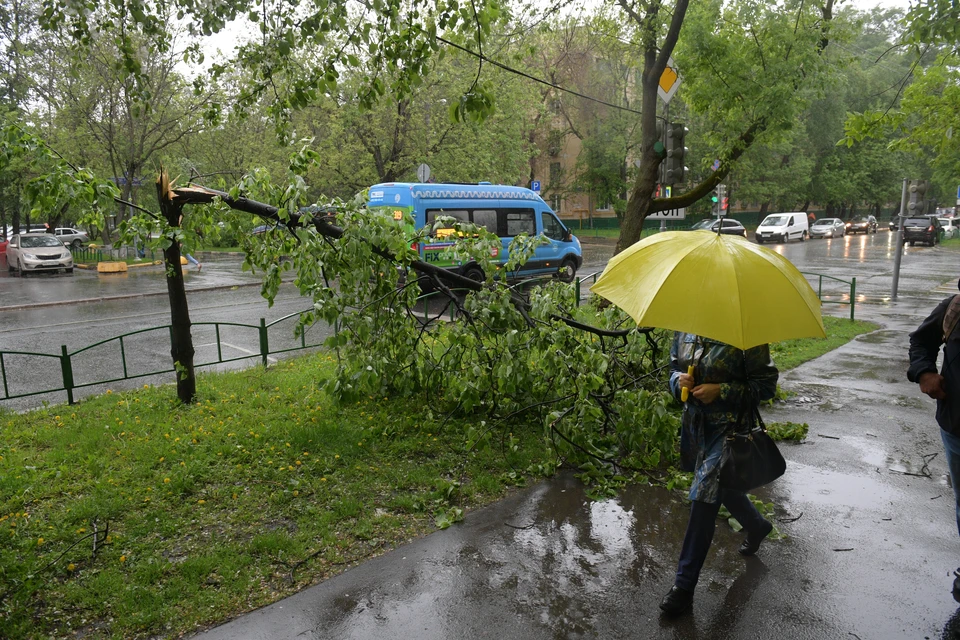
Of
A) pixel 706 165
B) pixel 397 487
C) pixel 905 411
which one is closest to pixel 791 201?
pixel 706 165

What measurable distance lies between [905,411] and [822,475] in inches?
102

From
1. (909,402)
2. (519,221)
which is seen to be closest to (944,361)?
(909,402)

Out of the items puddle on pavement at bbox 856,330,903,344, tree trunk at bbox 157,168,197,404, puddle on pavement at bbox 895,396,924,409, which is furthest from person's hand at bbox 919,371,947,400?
puddle on pavement at bbox 856,330,903,344

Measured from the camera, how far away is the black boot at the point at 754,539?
168 inches

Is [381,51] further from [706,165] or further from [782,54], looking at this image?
[706,165]

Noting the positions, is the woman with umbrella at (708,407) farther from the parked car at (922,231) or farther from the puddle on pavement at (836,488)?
the parked car at (922,231)

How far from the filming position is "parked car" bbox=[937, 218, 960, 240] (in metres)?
47.9

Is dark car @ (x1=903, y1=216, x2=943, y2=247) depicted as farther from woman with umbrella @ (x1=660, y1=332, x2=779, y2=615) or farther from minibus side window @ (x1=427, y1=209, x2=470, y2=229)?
woman with umbrella @ (x1=660, y1=332, x2=779, y2=615)

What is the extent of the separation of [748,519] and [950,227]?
55.3 m

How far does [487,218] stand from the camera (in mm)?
18125

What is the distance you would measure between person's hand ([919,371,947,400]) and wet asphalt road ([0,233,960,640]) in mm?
1179

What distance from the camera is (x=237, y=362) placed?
10.2m

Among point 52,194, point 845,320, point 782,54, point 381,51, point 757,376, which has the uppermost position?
point 782,54

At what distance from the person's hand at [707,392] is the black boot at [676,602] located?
1.07m
